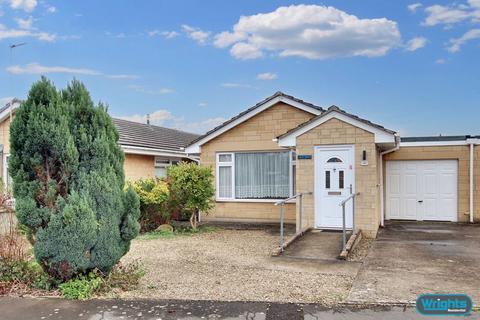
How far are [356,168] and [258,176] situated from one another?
13.9ft

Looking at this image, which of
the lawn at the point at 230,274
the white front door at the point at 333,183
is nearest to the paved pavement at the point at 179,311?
the lawn at the point at 230,274

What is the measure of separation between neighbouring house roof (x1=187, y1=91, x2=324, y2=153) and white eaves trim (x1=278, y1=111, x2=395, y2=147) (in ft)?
8.31

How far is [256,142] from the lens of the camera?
45.1 feet

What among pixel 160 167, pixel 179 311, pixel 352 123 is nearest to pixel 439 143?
pixel 352 123

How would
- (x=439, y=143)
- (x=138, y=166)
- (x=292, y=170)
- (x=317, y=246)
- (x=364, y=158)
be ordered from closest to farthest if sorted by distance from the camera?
(x=317, y=246) < (x=364, y=158) < (x=439, y=143) < (x=292, y=170) < (x=138, y=166)

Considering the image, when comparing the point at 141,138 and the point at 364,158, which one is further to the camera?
the point at 141,138

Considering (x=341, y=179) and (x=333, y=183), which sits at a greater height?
(x=341, y=179)

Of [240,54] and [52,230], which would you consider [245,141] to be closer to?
[240,54]

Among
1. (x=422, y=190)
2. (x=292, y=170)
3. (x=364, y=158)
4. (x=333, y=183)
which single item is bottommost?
(x=422, y=190)

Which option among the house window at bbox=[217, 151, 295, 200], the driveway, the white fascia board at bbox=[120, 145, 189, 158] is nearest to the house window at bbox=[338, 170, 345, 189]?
the driveway

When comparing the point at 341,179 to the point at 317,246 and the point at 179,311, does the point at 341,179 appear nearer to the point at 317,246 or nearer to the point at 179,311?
the point at 317,246

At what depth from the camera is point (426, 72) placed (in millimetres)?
12805

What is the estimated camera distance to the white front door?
408 inches

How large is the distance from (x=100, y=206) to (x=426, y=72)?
36.2 feet
